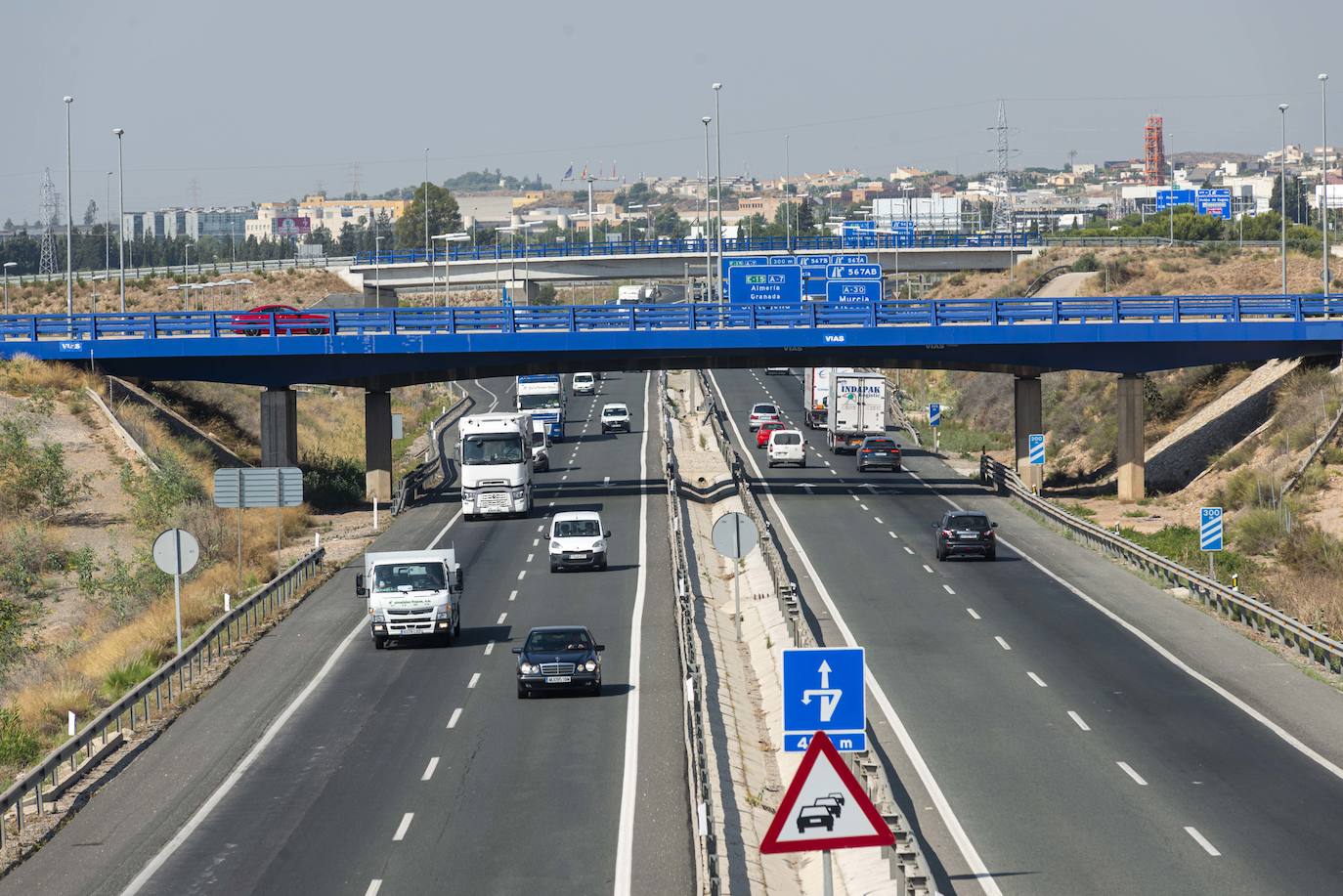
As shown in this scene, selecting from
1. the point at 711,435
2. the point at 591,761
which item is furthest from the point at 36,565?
the point at 711,435

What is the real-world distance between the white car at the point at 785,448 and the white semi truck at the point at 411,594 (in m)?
38.7

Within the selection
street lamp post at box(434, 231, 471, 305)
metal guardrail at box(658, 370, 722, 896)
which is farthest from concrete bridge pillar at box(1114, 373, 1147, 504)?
street lamp post at box(434, 231, 471, 305)

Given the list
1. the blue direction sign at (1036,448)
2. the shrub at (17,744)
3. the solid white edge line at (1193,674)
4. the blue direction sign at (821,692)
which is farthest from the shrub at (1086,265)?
the blue direction sign at (821,692)

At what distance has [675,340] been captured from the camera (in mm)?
59312

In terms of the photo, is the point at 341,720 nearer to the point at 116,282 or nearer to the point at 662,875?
the point at 662,875

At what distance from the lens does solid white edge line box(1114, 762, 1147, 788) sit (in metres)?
24.8

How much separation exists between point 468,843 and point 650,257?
9647 centimetres

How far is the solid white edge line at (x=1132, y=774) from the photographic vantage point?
81.4 feet

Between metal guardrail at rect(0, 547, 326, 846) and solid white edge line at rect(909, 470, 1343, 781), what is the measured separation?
18034mm

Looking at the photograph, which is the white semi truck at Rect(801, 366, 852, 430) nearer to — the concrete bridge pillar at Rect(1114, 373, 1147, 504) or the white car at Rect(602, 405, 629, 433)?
the white car at Rect(602, 405, 629, 433)

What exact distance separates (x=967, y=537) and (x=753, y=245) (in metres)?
72.9

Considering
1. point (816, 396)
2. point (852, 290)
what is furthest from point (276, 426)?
point (816, 396)

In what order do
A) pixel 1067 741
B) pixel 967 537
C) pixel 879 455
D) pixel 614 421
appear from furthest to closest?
pixel 614 421, pixel 879 455, pixel 967 537, pixel 1067 741

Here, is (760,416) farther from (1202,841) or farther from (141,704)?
(1202,841)
